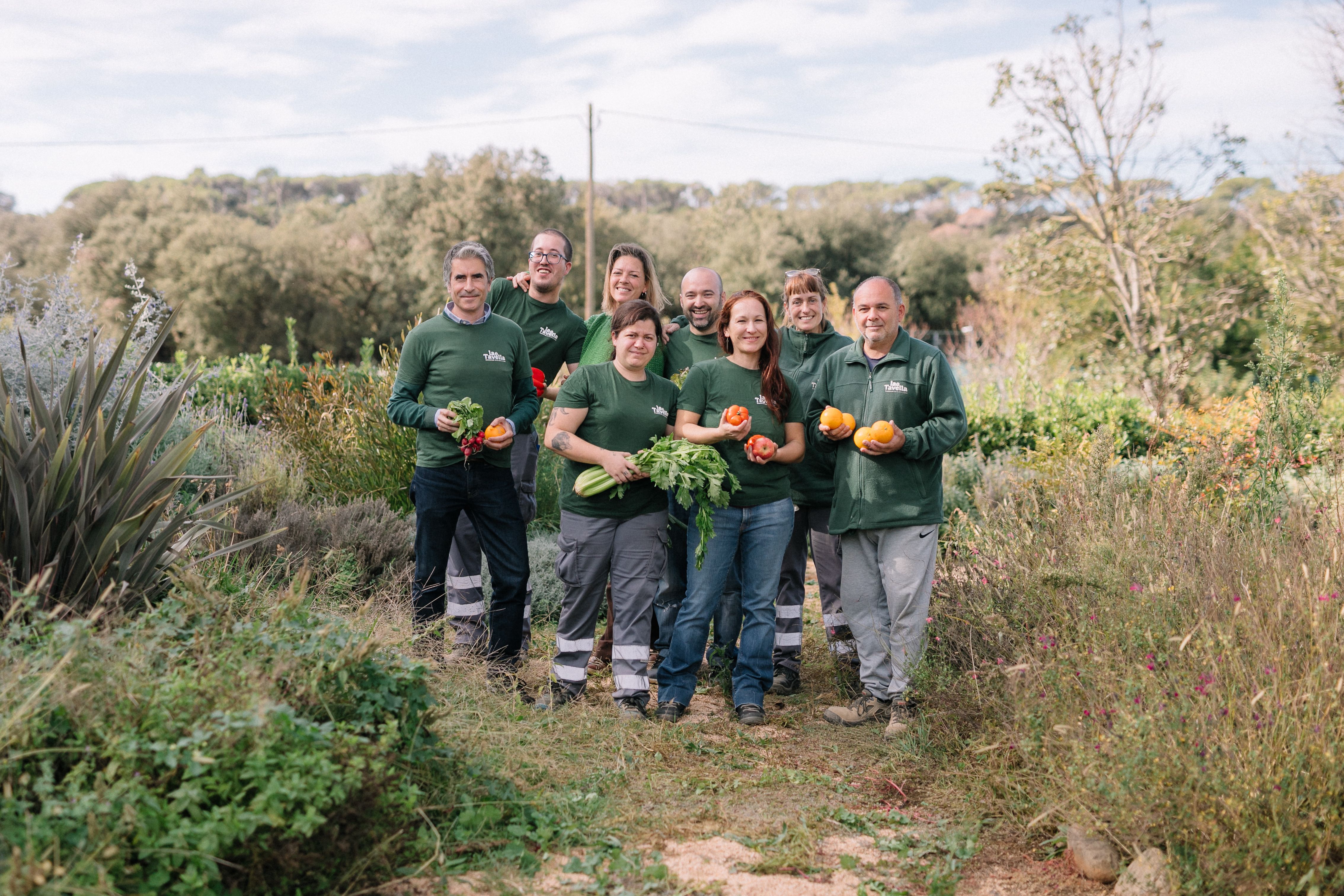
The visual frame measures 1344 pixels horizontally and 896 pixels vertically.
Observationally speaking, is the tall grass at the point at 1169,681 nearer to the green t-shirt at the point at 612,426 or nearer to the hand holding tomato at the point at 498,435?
the green t-shirt at the point at 612,426

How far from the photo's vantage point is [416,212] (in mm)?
32062

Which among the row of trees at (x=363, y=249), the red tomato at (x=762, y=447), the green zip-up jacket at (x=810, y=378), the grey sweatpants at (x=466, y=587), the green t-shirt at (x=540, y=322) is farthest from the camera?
the row of trees at (x=363, y=249)

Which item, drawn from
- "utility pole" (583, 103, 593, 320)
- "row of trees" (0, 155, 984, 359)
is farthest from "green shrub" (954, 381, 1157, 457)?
"row of trees" (0, 155, 984, 359)

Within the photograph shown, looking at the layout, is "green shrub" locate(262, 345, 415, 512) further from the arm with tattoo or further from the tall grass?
the tall grass

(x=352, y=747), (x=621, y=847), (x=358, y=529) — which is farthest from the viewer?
(x=358, y=529)

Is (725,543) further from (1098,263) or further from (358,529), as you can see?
(1098,263)

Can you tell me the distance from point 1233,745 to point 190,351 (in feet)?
99.2

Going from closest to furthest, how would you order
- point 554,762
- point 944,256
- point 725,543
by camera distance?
point 554,762 < point 725,543 < point 944,256

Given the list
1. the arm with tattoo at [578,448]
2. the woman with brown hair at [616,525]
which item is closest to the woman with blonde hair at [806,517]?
the woman with brown hair at [616,525]

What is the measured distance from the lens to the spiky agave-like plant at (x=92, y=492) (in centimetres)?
369

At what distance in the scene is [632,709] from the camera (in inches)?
194

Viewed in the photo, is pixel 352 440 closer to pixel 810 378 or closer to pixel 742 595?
pixel 810 378

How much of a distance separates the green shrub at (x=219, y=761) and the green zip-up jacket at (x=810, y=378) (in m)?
2.63

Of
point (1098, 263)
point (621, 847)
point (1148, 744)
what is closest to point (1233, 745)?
point (1148, 744)
